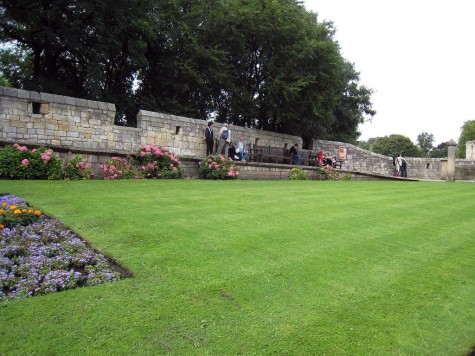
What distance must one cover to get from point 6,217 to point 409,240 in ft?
17.5

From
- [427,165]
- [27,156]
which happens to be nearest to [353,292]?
[27,156]

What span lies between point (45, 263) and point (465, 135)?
86.9 metres

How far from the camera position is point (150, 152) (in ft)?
38.4

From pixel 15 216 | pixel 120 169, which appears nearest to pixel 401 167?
pixel 120 169

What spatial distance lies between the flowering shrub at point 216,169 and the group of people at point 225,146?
1741 millimetres

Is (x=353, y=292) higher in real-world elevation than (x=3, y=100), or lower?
lower

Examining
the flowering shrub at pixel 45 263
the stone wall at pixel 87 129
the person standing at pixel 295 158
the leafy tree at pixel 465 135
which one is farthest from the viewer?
the leafy tree at pixel 465 135

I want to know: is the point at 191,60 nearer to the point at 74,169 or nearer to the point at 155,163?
the point at 155,163

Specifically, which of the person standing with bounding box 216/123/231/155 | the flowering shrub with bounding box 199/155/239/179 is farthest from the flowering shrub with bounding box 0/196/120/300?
the person standing with bounding box 216/123/231/155

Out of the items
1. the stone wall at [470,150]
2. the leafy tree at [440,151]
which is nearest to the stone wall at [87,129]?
the stone wall at [470,150]

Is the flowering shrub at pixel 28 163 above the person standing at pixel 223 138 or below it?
below

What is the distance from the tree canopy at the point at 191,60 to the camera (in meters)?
16.5

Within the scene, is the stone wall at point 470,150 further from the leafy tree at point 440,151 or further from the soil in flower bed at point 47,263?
the leafy tree at point 440,151

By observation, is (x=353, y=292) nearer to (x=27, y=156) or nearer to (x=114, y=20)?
(x=27, y=156)
